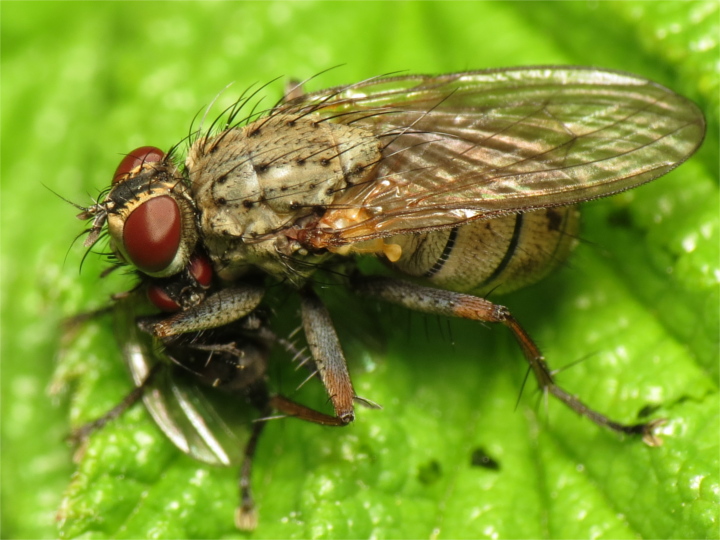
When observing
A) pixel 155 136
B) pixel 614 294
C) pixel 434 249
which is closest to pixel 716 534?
pixel 614 294

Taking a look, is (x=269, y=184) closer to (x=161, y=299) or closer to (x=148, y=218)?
(x=148, y=218)

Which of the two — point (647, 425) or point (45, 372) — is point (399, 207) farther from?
point (45, 372)

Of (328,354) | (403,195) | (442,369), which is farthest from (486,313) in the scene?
(328,354)

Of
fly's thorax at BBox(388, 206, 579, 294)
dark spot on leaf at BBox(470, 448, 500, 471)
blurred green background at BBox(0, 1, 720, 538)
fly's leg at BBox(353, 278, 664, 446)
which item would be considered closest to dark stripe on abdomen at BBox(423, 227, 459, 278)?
fly's thorax at BBox(388, 206, 579, 294)

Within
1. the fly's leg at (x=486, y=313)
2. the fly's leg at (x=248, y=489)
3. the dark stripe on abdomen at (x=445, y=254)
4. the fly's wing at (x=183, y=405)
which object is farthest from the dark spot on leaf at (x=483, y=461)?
the fly's wing at (x=183, y=405)

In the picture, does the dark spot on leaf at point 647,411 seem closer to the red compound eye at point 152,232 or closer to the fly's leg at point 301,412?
the fly's leg at point 301,412

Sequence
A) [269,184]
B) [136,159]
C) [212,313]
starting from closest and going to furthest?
[269,184], [212,313], [136,159]
